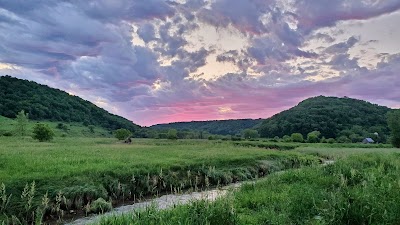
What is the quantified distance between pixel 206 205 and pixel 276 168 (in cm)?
2226

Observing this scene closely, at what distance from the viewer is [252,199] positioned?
1320 centimetres

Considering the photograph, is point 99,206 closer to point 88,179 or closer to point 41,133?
point 88,179

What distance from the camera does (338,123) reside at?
129750 millimetres

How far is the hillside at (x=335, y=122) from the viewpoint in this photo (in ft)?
408

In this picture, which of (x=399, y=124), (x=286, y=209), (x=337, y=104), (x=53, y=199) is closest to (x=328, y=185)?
(x=286, y=209)

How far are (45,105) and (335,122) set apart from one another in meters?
132

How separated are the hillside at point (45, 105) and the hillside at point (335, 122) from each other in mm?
77556

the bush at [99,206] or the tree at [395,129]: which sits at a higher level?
the tree at [395,129]

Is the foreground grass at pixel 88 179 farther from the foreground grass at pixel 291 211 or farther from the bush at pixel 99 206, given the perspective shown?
the foreground grass at pixel 291 211

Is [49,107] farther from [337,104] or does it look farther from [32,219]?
[32,219]

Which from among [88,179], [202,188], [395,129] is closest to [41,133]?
[88,179]

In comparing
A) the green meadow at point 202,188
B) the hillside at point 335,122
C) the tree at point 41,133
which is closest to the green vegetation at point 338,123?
the hillside at point 335,122

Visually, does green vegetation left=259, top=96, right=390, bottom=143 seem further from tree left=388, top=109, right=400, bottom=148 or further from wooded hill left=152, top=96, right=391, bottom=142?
tree left=388, top=109, right=400, bottom=148

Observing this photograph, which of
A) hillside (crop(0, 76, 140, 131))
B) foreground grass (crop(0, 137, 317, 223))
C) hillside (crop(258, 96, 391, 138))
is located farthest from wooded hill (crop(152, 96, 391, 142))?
foreground grass (crop(0, 137, 317, 223))
